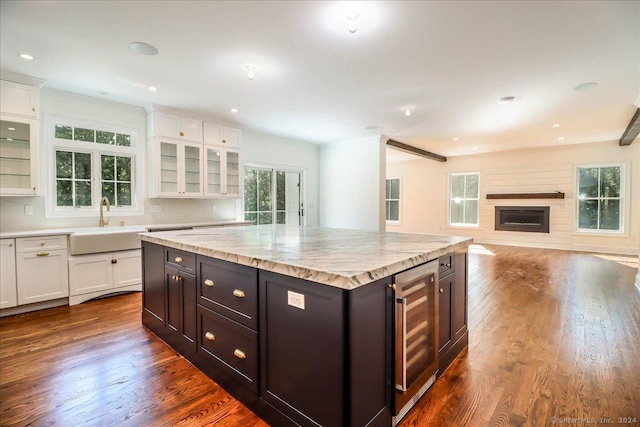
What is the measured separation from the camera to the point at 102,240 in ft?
11.9

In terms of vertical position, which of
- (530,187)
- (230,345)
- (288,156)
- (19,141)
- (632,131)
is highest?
(632,131)

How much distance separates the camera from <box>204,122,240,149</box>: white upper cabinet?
16.4ft

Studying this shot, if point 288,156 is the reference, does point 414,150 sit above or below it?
above

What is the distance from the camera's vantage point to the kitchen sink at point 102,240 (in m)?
3.46

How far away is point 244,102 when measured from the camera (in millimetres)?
4289

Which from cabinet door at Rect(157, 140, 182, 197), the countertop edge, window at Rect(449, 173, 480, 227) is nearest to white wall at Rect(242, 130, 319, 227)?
cabinet door at Rect(157, 140, 182, 197)

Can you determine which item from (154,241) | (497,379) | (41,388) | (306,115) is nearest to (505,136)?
(306,115)

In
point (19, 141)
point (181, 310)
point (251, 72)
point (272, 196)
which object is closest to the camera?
point (181, 310)

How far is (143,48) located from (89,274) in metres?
2.63

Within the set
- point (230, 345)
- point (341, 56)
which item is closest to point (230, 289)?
point (230, 345)

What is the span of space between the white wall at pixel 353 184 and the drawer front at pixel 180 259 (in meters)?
4.64

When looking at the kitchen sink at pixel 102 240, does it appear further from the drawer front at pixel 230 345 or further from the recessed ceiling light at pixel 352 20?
the recessed ceiling light at pixel 352 20

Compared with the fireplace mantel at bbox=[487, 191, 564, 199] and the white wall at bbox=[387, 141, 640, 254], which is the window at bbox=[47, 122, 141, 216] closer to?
the white wall at bbox=[387, 141, 640, 254]

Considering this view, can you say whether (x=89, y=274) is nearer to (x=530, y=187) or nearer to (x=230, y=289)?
(x=230, y=289)
